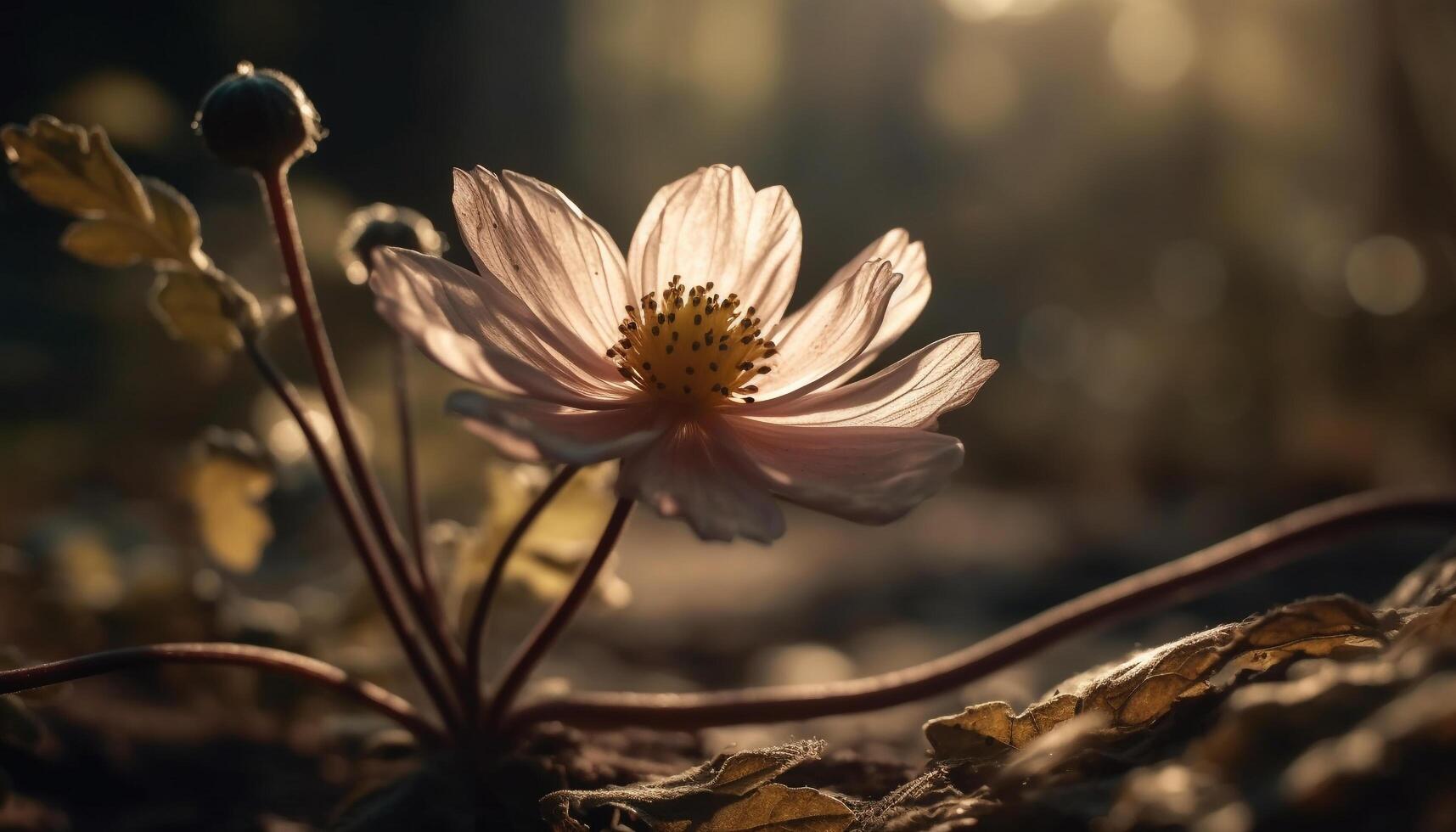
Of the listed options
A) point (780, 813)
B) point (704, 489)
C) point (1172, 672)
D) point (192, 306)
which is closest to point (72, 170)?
point (192, 306)

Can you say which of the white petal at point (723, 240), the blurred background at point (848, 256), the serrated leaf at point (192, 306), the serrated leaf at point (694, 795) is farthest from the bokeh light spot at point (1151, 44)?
the serrated leaf at point (694, 795)

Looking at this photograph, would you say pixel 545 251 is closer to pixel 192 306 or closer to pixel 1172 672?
pixel 192 306

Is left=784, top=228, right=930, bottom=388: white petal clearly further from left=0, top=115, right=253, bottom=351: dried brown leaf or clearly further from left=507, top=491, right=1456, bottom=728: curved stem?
left=0, top=115, right=253, bottom=351: dried brown leaf

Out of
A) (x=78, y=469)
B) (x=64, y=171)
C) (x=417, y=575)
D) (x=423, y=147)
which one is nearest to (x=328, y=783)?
(x=417, y=575)

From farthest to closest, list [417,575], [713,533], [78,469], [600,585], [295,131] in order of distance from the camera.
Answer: [78,469] → [600,585] → [417,575] → [295,131] → [713,533]

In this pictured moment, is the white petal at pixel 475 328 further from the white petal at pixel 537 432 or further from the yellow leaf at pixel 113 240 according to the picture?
the yellow leaf at pixel 113 240

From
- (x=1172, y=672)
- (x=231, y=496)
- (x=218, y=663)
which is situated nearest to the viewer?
(x=1172, y=672)

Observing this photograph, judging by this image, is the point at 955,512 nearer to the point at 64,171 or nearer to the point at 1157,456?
the point at 1157,456
